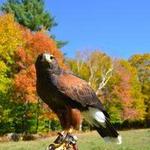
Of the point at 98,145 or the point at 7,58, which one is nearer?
the point at 98,145

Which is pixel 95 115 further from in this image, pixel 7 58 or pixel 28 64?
pixel 28 64

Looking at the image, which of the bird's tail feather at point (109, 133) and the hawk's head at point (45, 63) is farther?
the bird's tail feather at point (109, 133)

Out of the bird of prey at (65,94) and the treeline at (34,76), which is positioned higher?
the treeline at (34,76)

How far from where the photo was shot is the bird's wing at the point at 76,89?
5.21 metres

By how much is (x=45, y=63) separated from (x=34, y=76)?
131 feet

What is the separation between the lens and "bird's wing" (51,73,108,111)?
521cm

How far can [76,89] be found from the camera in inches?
209

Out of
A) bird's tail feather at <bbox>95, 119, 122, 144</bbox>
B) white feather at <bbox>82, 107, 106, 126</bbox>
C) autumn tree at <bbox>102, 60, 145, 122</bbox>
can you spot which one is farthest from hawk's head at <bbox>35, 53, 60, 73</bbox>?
autumn tree at <bbox>102, 60, 145, 122</bbox>

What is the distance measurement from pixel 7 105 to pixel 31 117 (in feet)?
16.1

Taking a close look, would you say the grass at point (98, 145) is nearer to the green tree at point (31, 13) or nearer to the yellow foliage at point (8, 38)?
the yellow foliage at point (8, 38)


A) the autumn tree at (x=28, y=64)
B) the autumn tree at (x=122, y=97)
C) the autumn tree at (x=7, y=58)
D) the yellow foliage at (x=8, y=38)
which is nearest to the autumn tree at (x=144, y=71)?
the autumn tree at (x=122, y=97)

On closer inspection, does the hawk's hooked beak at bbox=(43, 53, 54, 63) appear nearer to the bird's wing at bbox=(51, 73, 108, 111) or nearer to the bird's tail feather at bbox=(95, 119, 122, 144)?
the bird's wing at bbox=(51, 73, 108, 111)

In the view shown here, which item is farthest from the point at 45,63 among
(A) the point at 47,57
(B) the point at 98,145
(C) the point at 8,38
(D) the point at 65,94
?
(C) the point at 8,38

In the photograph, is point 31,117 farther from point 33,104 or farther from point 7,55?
point 7,55
